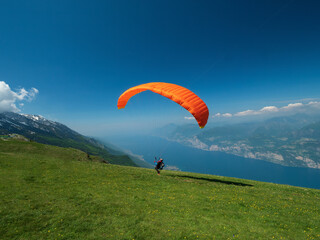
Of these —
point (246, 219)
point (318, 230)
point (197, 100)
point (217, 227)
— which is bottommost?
point (217, 227)

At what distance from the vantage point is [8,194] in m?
11.3

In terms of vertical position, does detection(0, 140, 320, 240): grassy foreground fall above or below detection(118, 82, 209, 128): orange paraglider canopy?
below

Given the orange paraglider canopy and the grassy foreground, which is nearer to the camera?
the grassy foreground

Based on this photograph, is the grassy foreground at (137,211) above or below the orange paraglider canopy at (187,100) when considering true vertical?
below

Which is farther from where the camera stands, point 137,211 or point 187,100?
point 187,100

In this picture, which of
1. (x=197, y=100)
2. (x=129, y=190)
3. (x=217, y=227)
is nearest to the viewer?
(x=217, y=227)

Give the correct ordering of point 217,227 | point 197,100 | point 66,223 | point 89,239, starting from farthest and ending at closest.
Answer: point 197,100, point 217,227, point 66,223, point 89,239

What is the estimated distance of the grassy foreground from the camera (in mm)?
8477

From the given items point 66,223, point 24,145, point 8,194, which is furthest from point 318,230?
point 24,145

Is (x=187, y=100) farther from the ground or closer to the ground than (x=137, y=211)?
farther from the ground

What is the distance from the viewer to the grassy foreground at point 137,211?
27.8ft

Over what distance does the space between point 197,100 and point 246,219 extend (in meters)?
11.7

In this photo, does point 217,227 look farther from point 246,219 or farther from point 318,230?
point 318,230

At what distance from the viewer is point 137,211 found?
424 inches
